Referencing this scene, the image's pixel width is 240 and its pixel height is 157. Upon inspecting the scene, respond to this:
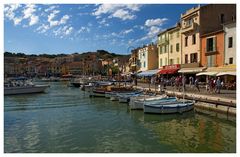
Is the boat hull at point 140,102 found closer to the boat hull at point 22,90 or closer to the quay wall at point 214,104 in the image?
the quay wall at point 214,104

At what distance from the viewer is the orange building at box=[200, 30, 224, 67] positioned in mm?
38469

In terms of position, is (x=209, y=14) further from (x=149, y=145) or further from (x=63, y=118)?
(x=149, y=145)

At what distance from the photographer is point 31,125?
854 inches

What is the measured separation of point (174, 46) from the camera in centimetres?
5259

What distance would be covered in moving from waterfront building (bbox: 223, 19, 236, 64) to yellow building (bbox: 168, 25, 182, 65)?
13133 millimetres

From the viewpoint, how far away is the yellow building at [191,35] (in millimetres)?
43906

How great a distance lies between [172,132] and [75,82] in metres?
59.4

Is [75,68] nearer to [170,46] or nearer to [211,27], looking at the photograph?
[170,46]

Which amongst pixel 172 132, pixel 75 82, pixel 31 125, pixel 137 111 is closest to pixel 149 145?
pixel 172 132

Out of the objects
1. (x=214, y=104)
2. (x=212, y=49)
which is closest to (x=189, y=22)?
(x=212, y=49)

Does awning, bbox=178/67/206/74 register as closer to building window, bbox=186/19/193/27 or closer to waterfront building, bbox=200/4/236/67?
waterfront building, bbox=200/4/236/67

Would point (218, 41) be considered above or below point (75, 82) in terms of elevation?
above

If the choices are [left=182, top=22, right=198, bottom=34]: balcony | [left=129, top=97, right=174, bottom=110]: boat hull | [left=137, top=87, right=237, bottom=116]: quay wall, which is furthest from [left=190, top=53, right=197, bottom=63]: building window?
[left=129, top=97, right=174, bottom=110]: boat hull

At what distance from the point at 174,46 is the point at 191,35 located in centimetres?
705
